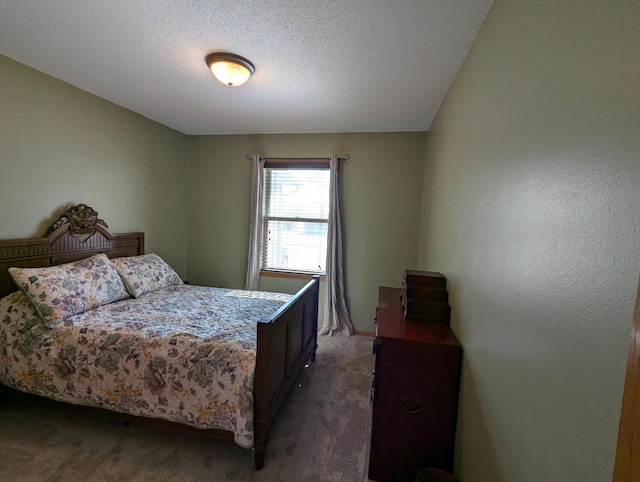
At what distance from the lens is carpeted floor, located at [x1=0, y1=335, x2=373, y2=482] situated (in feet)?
5.24

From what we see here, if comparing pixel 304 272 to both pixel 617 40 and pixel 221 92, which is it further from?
pixel 617 40

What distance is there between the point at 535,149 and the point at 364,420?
2.04 meters

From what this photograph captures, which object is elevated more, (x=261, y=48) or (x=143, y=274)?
(x=261, y=48)

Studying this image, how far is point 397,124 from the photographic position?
3.20 meters

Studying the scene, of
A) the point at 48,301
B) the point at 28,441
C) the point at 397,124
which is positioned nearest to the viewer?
the point at 28,441

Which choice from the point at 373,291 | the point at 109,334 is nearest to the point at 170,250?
the point at 109,334

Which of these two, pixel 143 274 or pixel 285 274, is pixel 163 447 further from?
pixel 285 274

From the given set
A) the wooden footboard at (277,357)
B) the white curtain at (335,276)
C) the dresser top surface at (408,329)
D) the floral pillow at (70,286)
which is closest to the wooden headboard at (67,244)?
the floral pillow at (70,286)

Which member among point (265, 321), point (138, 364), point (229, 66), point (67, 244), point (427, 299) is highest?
point (229, 66)

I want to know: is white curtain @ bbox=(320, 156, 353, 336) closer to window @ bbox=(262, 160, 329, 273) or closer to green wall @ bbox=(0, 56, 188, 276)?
window @ bbox=(262, 160, 329, 273)

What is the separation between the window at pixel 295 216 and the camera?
3.69 m

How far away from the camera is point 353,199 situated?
359cm

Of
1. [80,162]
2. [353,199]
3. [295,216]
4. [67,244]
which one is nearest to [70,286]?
[67,244]

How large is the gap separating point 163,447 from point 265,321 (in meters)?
1.08
